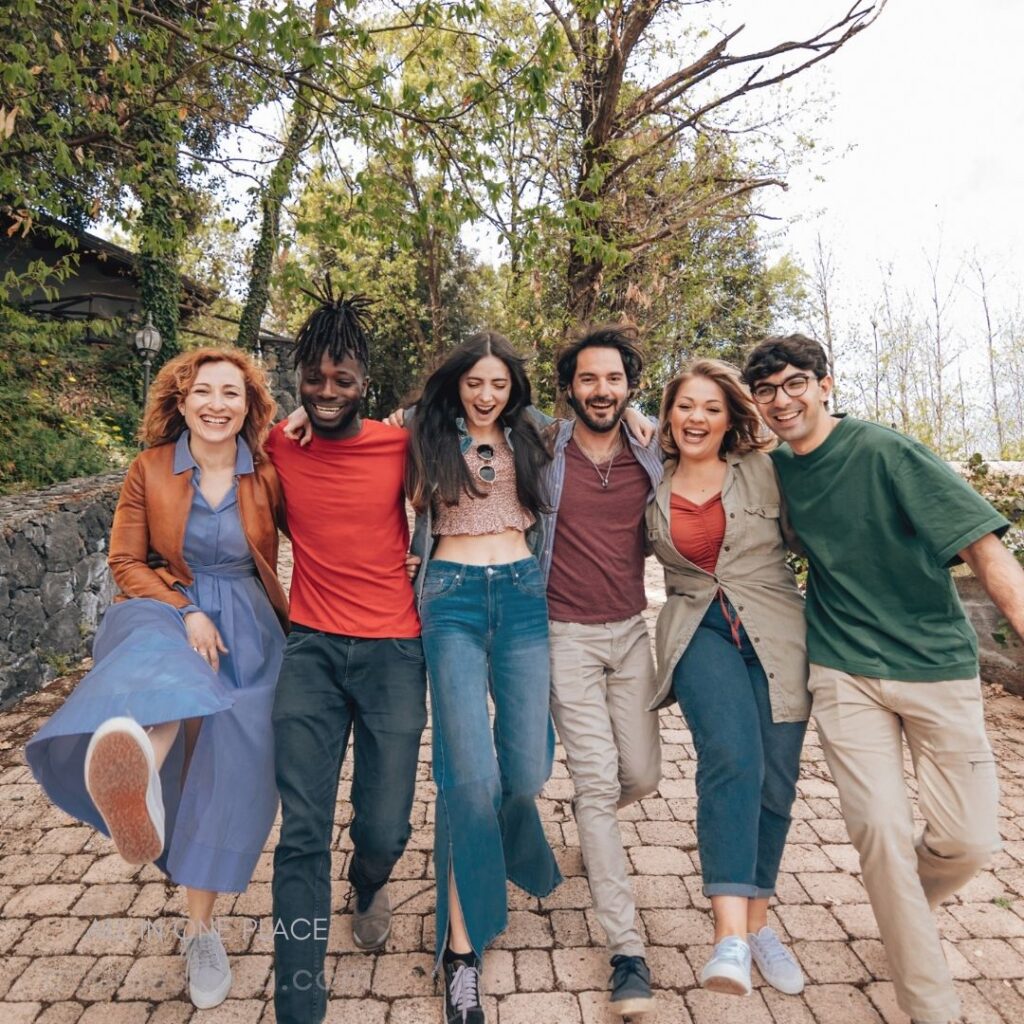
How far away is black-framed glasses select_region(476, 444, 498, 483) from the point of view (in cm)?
323

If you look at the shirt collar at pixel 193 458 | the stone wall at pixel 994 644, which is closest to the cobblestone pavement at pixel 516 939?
the shirt collar at pixel 193 458

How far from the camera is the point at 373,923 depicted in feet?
10.1

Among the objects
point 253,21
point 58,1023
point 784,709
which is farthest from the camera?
point 253,21

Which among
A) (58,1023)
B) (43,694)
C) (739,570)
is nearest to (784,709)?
(739,570)

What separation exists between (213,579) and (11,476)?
6835 millimetres

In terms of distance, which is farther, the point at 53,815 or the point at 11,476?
the point at 11,476

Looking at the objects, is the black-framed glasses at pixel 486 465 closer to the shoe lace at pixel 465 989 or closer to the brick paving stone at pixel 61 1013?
the shoe lace at pixel 465 989

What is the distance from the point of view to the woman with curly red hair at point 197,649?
100 inches

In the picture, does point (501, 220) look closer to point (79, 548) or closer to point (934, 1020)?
point (79, 548)

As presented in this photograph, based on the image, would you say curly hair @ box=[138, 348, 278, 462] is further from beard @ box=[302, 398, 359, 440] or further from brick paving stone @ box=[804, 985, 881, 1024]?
brick paving stone @ box=[804, 985, 881, 1024]

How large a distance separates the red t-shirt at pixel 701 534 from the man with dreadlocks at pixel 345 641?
1130 millimetres

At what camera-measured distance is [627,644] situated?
3154 mm

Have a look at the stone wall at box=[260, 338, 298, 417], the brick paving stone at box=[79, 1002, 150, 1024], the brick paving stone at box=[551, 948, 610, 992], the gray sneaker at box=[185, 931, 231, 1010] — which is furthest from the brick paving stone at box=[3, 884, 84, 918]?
the stone wall at box=[260, 338, 298, 417]

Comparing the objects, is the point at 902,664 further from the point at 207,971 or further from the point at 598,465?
the point at 207,971
